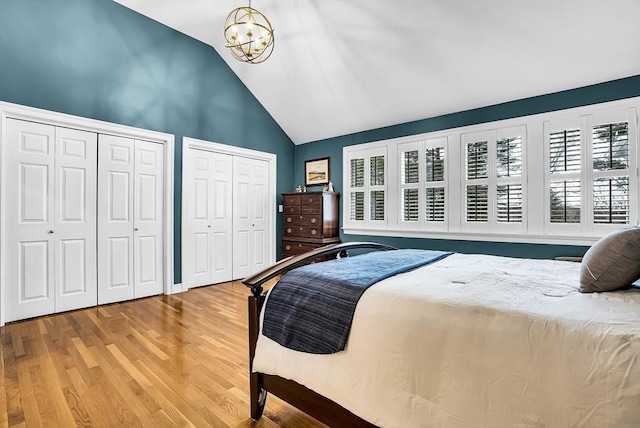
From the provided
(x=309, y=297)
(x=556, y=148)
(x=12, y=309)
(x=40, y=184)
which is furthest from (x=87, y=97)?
(x=556, y=148)

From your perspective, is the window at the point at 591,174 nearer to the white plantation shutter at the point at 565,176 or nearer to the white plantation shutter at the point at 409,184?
the white plantation shutter at the point at 565,176

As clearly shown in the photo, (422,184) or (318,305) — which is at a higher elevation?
(422,184)

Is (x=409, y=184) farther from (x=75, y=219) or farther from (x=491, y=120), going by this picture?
(x=75, y=219)

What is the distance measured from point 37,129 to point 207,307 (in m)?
2.62

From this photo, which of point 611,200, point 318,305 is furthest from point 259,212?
point 611,200

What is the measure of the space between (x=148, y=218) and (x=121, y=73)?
5.97 feet

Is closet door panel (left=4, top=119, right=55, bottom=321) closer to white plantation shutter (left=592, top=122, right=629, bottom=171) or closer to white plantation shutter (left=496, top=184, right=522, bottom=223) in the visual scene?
white plantation shutter (left=496, top=184, right=522, bottom=223)

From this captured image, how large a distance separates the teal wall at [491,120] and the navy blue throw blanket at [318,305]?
274cm

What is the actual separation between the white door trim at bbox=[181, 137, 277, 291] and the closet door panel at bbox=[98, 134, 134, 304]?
668mm

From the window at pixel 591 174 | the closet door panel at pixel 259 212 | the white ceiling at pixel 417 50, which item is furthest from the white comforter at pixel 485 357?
the closet door panel at pixel 259 212

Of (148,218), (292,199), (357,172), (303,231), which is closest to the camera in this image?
(148,218)

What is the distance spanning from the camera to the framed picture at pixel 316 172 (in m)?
5.70

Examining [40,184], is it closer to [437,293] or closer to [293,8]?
[293,8]

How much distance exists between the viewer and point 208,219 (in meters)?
4.86
